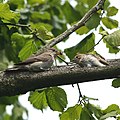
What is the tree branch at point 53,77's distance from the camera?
59.4 inches

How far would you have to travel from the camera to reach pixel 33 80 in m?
1.51

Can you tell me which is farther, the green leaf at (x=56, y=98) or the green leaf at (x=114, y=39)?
the green leaf at (x=56, y=98)

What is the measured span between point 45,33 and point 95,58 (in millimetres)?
395

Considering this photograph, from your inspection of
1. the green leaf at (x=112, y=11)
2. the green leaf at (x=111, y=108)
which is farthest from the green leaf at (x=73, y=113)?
the green leaf at (x=112, y=11)

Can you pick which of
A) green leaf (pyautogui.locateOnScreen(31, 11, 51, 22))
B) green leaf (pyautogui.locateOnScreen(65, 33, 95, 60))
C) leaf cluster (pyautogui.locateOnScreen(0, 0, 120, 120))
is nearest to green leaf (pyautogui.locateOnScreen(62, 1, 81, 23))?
green leaf (pyautogui.locateOnScreen(31, 11, 51, 22))

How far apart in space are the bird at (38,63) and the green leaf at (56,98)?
0.16 meters

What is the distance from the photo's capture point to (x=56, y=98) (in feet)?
5.66

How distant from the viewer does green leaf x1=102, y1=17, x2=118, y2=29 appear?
6.25ft

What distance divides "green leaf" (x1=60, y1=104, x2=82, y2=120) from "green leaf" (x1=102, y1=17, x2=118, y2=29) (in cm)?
42

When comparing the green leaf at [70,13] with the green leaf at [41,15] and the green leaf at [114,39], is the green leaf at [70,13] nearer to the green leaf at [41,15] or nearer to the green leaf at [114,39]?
the green leaf at [41,15]

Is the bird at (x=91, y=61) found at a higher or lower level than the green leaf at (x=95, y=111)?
higher

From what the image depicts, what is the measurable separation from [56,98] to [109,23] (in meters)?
0.42

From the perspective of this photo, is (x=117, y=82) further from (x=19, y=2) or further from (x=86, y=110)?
(x=19, y=2)

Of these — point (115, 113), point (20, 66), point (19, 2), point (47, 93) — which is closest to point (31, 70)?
point (20, 66)
